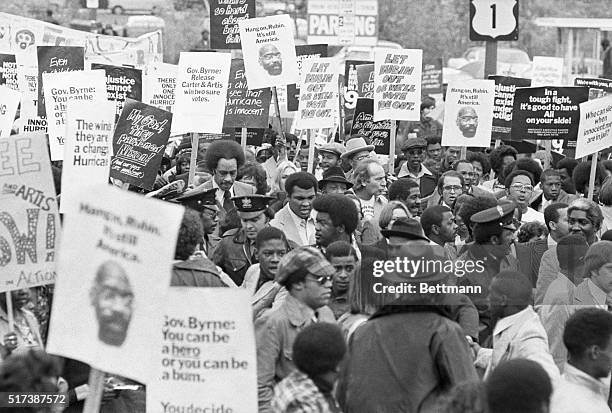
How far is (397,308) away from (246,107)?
8805mm

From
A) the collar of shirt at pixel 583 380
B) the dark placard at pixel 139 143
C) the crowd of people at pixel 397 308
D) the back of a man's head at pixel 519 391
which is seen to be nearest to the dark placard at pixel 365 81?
the dark placard at pixel 139 143

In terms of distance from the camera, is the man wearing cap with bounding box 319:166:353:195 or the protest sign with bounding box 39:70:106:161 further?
the protest sign with bounding box 39:70:106:161

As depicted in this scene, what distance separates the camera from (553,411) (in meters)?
5.73

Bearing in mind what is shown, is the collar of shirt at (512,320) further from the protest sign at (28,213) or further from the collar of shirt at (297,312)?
the protest sign at (28,213)

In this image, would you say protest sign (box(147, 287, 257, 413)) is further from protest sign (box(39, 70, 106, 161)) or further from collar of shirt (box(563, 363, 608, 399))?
protest sign (box(39, 70, 106, 161))

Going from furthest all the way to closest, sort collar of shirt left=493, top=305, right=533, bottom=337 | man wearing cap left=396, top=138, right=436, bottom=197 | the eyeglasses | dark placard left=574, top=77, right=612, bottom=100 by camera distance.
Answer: dark placard left=574, top=77, right=612, bottom=100
man wearing cap left=396, top=138, right=436, bottom=197
the eyeglasses
collar of shirt left=493, top=305, right=533, bottom=337

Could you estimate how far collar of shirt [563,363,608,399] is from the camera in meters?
5.95

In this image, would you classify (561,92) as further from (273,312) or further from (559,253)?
(273,312)

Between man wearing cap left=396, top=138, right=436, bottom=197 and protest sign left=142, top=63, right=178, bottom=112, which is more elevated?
protest sign left=142, top=63, right=178, bottom=112

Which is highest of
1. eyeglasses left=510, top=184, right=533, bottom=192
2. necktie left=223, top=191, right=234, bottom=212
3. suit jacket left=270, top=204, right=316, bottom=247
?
suit jacket left=270, top=204, right=316, bottom=247

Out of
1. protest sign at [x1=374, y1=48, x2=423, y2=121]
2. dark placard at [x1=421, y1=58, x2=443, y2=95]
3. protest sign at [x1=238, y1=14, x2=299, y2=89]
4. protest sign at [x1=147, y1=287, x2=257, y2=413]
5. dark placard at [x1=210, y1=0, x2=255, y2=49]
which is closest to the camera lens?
protest sign at [x1=147, y1=287, x2=257, y2=413]

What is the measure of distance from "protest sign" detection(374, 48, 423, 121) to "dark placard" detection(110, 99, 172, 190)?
443 cm

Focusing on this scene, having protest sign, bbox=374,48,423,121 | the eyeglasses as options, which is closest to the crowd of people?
the eyeglasses

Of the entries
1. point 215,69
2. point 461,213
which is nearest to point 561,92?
point 215,69
